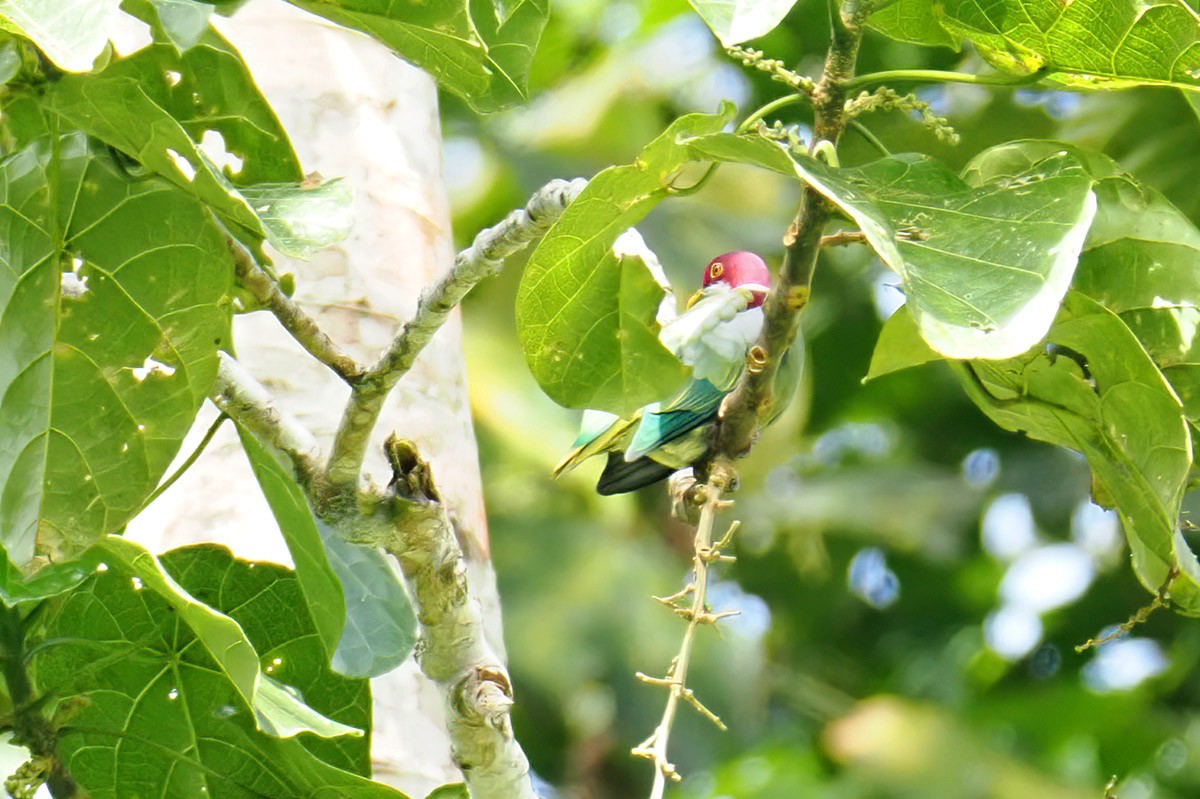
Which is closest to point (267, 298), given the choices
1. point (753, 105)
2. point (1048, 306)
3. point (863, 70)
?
point (1048, 306)

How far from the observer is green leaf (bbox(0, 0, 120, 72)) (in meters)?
0.80

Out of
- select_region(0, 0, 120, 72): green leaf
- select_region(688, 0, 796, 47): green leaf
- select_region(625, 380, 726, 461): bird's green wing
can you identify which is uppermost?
select_region(0, 0, 120, 72): green leaf

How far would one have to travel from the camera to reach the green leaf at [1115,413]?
1001 mm

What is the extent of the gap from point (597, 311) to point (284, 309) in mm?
250

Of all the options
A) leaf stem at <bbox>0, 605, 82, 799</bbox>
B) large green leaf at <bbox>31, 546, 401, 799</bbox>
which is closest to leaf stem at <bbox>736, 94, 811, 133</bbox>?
large green leaf at <bbox>31, 546, 401, 799</bbox>

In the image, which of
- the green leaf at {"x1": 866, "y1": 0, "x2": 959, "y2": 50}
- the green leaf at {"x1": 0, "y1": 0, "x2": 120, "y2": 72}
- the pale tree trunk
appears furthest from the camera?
the pale tree trunk

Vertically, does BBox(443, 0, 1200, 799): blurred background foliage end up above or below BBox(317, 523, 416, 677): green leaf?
below

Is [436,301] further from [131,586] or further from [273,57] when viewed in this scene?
[273,57]

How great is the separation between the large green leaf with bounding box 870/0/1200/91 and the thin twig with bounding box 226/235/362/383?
1.59 ft

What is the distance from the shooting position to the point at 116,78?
921 millimetres

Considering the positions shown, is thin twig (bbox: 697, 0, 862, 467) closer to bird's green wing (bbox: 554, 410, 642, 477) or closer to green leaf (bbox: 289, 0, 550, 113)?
green leaf (bbox: 289, 0, 550, 113)

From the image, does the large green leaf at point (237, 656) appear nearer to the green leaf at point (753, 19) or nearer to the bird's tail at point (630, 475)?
the green leaf at point (753, 19)

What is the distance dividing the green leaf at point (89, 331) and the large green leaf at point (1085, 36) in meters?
0.52

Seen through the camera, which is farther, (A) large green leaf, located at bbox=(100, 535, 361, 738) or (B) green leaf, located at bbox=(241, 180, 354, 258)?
(A) large green leaf, located at bbox=(100, 535, 361, 738)
